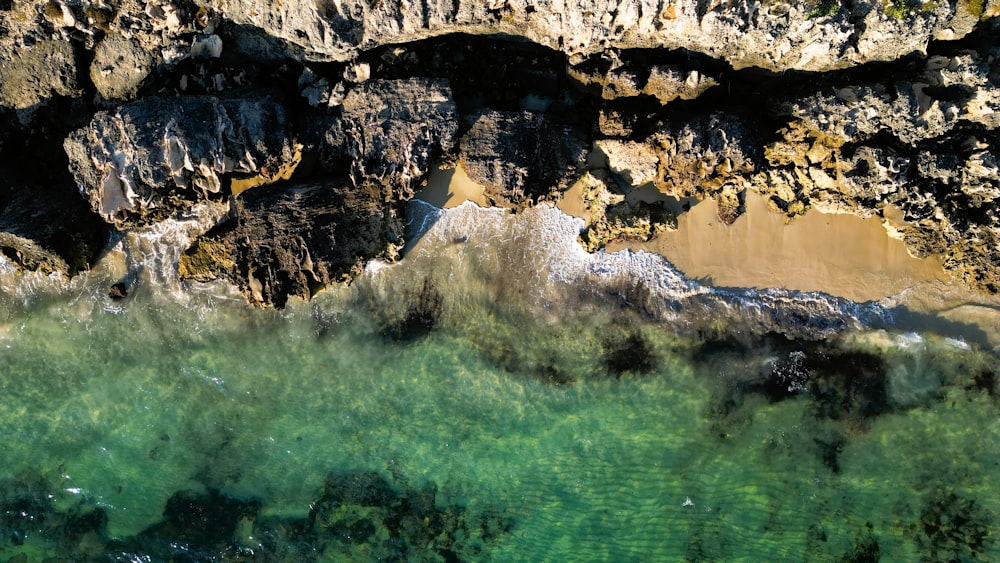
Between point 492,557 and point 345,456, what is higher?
point 345,456

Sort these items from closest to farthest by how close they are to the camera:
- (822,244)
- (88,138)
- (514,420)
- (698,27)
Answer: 1. (698,27)
2. (88,138)
3. (822,244)
4. (514,420)

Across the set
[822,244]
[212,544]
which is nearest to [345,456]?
[212,544]

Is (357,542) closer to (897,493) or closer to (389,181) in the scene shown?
(389,181)

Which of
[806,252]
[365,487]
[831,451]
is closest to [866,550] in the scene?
[831,451]

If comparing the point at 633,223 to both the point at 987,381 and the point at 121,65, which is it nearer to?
the point at 987,381

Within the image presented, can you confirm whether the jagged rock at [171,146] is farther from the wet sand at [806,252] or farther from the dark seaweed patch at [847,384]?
the dark seaweed patch at [847,384]

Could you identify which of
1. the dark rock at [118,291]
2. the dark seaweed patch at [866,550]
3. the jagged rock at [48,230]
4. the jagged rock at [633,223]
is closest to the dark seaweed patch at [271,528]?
the dark rock at [118,291]
